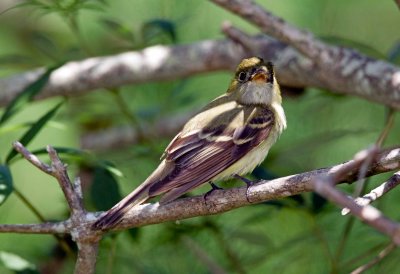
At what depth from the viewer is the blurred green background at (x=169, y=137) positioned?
4.08 meters

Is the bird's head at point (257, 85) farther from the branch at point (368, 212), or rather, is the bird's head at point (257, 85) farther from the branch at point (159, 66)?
the branch at point (368, 212)

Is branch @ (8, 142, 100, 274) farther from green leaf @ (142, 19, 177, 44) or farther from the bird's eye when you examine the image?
the bird's eye

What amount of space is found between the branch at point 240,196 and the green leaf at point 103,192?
60 centimetres

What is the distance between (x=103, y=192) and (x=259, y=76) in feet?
3.55

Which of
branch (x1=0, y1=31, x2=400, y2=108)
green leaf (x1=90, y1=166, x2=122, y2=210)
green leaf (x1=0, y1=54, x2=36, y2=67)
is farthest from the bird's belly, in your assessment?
green leaf (x1=0, y1=54, x2=36, y2=67)

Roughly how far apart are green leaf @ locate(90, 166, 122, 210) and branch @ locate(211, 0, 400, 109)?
1.02 m

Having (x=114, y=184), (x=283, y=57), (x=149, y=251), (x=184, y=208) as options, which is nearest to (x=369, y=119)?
(x=283, y=57)

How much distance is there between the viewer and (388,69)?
3.98 m

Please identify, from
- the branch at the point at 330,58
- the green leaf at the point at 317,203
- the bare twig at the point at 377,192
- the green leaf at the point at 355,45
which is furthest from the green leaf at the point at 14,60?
the bare twig at the point at 377,192

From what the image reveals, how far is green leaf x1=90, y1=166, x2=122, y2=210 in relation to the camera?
3.78 meters

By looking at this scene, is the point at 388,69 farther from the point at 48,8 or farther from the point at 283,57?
the point at 48,8

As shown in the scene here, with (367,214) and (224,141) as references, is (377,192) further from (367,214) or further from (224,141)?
(224,141)

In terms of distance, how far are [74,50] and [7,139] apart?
1270 millimetres

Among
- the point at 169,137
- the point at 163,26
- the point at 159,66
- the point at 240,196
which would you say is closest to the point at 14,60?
the point at 159,66
